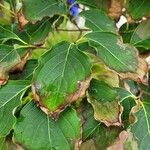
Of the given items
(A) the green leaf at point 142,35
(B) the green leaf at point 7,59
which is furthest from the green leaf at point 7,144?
(A) the green leaf at point 142,35

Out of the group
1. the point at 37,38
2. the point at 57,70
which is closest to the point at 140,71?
the point at 57,70

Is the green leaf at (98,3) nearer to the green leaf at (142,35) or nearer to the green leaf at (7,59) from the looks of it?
the green leaf at (142,35)

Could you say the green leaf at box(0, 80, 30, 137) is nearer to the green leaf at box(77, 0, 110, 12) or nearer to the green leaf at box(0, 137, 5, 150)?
the green leaf at box(0, 137, 5, 150)

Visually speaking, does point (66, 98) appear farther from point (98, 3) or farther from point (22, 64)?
point (98, 3)

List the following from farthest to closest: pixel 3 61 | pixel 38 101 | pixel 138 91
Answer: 1. pixel 138 91
2. pixel 3 61
3. pixel 38 101

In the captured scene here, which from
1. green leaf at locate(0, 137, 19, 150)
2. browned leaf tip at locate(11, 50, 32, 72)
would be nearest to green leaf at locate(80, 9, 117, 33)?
browned leaf tip at locate(11, 50, 32, 72)

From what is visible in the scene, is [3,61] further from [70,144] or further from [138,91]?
[138,91]
